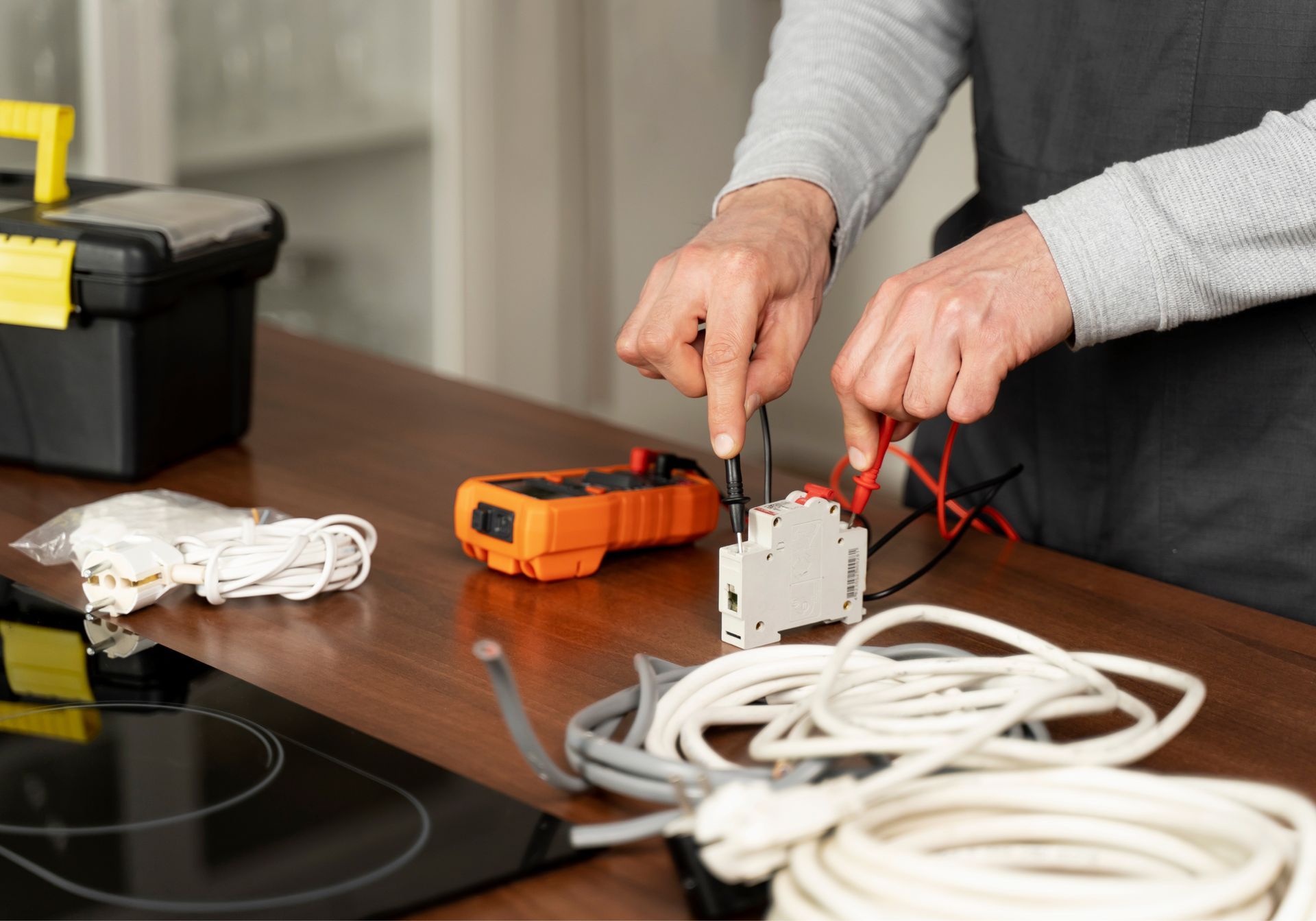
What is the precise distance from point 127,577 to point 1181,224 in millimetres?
652

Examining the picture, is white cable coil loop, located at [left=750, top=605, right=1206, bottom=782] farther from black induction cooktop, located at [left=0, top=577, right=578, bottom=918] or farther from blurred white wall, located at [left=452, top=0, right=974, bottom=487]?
blurred white wall, located at [left=452, top=0, right=974, bottom=487]

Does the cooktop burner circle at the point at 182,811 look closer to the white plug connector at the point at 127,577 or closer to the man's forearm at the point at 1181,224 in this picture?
the white plug connector at the point at 127,577

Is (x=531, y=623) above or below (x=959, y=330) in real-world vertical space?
below

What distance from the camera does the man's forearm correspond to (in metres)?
0.74

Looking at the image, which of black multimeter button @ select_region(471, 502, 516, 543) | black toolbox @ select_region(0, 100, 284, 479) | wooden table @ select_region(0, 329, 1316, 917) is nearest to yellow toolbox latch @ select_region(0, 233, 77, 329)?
black toolbox @ select_region(0, 100, 284, 479)

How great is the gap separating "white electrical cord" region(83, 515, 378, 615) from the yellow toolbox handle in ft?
1.32

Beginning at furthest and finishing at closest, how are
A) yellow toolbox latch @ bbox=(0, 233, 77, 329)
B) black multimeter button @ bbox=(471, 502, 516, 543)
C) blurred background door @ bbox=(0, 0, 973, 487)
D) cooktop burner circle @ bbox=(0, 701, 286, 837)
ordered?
blurred background door @ bbox=(0, 0, 973, 487) → yellow toolbox latch @ bbox=(0, 233, 77, 329) → black multimeter button @ bbox=(471, 502, 516, 543) → cooktop burner circle @ bbox=(0, 701, 286, 837)

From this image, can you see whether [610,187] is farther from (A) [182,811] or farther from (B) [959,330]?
(A) [182,811]

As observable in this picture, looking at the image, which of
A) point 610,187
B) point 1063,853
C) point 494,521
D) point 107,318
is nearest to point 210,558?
point 494,521

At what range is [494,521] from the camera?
0.81m

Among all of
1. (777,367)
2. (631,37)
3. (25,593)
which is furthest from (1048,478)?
(631,37)

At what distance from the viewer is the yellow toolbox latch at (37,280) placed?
94cm

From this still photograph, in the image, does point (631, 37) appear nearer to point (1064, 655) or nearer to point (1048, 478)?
point (1048, 478)

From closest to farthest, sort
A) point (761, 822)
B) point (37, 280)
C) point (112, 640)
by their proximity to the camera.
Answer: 1. point (761, 822)
2. point (112, 640)
3. point (37, 280)
